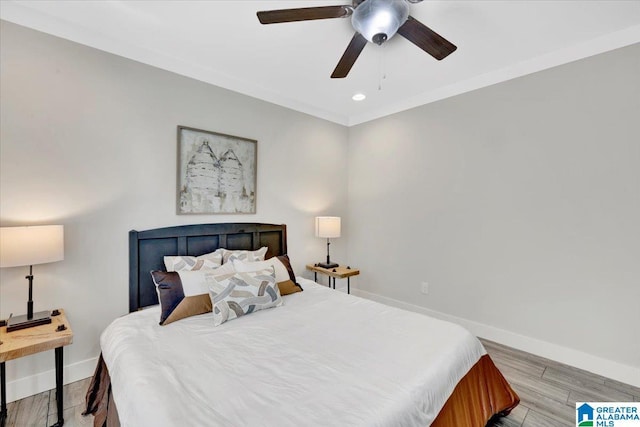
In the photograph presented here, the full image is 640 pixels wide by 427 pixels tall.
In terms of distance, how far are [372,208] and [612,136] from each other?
95.2 inches

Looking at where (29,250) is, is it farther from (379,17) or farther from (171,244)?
(379,17)

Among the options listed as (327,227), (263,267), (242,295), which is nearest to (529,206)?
(327,227)

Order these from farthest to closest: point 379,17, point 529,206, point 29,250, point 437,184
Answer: point 437,184
point 529,206
point 29,250
point 379,17

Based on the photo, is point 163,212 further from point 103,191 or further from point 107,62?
point 107,62

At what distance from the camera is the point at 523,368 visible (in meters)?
Result: 2.43

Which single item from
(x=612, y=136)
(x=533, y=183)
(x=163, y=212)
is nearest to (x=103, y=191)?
(x=163, y=212)

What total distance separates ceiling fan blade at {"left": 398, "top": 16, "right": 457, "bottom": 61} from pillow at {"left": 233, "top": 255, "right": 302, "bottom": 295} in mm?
2061

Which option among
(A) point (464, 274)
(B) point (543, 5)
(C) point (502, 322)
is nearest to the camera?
(B) point (543, 5)

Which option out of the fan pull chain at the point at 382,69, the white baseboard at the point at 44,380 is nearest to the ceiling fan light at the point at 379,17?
the fan pull chain at the point at 382,69

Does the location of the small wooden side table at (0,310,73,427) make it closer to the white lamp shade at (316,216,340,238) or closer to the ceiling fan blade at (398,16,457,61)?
the white lamp shade at (316,216,340,238)

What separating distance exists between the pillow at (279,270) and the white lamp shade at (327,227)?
86cm

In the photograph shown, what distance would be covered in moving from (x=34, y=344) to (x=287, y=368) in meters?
1.48

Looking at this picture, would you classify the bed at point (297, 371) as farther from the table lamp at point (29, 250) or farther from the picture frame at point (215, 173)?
the picture frame at point (215, 173)

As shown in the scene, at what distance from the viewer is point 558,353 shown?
2531 mm
